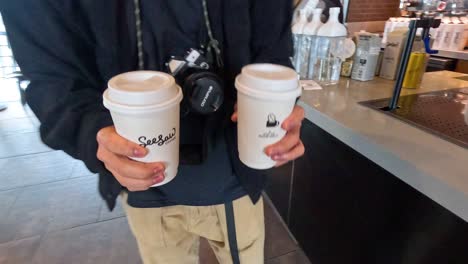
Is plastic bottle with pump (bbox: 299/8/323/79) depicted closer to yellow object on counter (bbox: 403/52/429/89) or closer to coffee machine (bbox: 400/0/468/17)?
yellow object on counter (bbox: 403/52/429/89)

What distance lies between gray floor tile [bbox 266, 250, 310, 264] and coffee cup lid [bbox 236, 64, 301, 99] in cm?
120

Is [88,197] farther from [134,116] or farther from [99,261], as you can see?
[134,116]

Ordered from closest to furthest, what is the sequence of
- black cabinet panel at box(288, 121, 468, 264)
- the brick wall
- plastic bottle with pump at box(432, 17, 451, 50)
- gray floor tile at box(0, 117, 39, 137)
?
black cabinet panel at box(288, 121, 468, 264) → plastic bottle with pump at box(432, 17, 451, 50) → the brick wall → gray floor tile at box(0, 117, 39, 137)

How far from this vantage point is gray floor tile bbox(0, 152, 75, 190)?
1.93 meters

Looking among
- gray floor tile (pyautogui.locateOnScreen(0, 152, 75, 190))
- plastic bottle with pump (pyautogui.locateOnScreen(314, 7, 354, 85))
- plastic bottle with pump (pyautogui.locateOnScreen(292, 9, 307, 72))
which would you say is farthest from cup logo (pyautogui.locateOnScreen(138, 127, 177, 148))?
gray floor tile (pyautogui.locateOnScreen(0, 152, 75, 190))

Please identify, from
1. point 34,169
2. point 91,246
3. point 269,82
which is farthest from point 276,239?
point 34,169

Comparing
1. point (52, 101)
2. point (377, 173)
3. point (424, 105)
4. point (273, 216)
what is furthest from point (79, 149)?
point (273, 216)

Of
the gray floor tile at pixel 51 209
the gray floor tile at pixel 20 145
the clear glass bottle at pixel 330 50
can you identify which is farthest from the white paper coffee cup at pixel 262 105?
the gray floor tile at pixel 20 145

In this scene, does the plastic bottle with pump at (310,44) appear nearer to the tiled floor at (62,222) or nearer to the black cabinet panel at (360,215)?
the black cabinet panel at (360,215)

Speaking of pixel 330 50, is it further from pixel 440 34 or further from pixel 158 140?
pixel 440 34

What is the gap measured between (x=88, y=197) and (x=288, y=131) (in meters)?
1.71

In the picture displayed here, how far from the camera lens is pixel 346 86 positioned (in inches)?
45.6

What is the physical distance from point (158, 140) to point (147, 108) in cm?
6

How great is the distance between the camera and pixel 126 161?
40 cm
